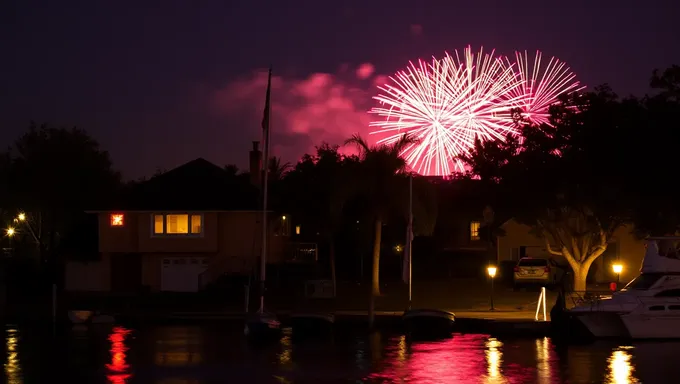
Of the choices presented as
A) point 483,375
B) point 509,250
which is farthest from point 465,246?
point 483,375

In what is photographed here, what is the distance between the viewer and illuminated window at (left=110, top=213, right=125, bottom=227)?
6100 cm

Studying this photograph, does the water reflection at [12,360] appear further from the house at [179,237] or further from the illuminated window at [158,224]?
the illuminated window at [158,224]

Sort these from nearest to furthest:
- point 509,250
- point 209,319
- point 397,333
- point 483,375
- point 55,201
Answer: point 483,375 < point 397,333 < point 209,319 < point 509,250 < point 55,201

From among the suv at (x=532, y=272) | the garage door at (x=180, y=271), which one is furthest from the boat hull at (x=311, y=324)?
the garage door at (x=180, y=271)

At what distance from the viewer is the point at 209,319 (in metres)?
41.6

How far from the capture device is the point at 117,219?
61.1 meters

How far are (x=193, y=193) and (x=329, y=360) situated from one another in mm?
35074

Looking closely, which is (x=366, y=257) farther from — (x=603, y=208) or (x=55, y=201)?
(x=603, y=208)

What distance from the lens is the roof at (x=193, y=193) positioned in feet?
198

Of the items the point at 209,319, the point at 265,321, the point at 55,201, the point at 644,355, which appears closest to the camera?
the point at 644,355

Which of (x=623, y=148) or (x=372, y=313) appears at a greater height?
(x=623, y=148)

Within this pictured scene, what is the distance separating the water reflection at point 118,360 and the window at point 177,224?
2235cm

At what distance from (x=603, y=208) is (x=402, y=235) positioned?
29.6 meters

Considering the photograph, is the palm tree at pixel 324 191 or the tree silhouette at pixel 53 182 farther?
the tree silhouette at pixel 53 182
